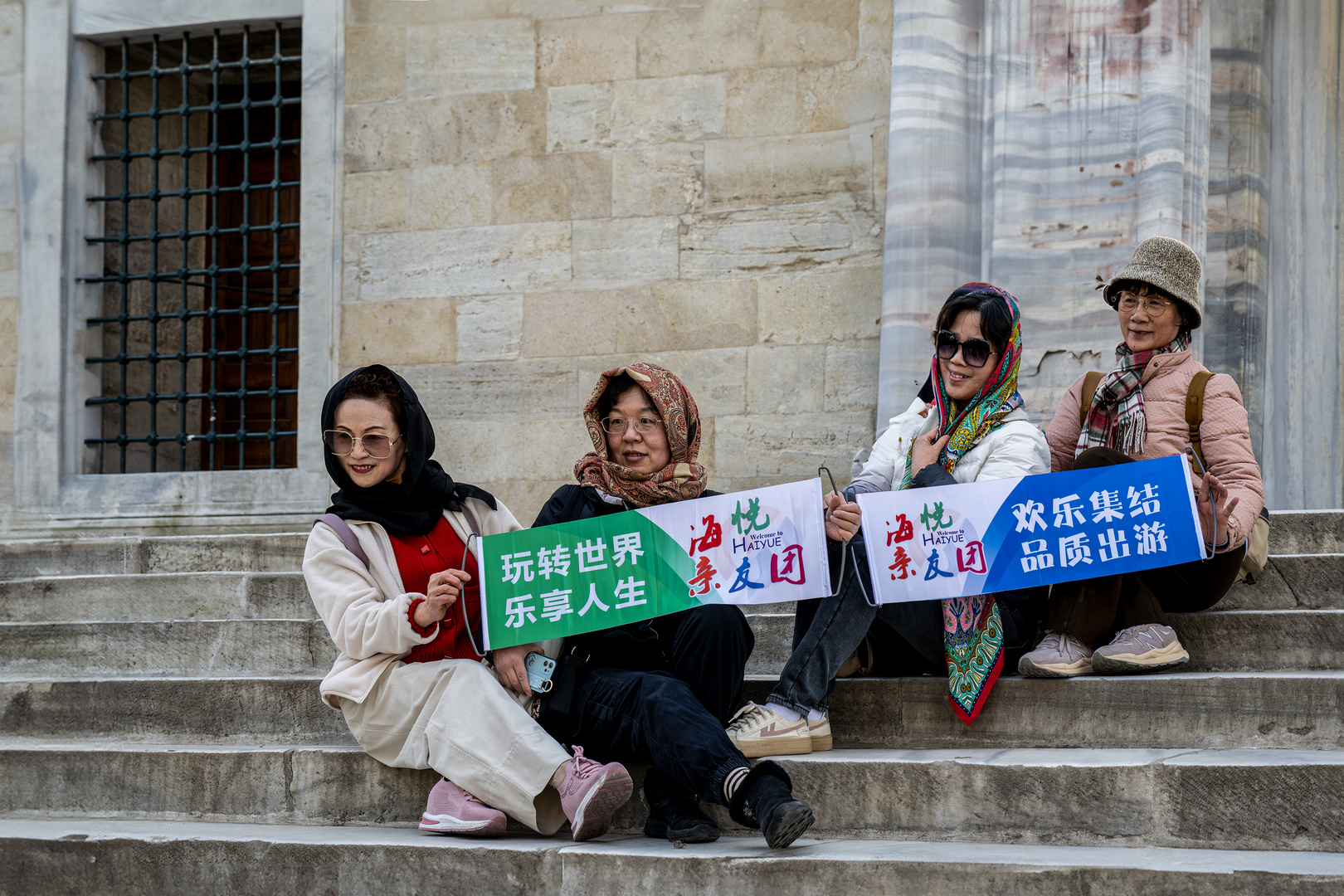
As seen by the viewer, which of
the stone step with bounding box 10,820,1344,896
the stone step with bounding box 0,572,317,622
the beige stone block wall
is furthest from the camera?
the beige stone block wall

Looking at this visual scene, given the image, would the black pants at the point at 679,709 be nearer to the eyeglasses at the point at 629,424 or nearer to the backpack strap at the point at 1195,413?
the eyeglasses at the point at 629,424

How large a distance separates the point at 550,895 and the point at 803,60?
5.45m

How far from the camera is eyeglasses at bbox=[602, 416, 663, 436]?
4.11 meters

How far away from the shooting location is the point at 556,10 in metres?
7.97

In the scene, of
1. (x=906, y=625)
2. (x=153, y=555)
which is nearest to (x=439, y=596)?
(x=906, y=625)

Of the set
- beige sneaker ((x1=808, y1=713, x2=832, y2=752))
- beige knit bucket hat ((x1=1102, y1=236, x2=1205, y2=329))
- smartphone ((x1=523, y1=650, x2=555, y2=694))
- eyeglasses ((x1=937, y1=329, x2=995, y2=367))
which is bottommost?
beige sneaker ((x1=808, y1=713, x2=832, y2=752))

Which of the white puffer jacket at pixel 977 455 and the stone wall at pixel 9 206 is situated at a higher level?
the stone wall at pixel 9 206

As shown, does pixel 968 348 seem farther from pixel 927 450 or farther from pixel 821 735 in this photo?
pixel 821 735

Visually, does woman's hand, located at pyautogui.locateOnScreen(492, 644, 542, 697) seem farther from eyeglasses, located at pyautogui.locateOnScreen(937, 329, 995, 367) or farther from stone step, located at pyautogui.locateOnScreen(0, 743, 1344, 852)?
eyeglasses, located at pyautogui.locateOnScreen(937, 329, 995, 367)

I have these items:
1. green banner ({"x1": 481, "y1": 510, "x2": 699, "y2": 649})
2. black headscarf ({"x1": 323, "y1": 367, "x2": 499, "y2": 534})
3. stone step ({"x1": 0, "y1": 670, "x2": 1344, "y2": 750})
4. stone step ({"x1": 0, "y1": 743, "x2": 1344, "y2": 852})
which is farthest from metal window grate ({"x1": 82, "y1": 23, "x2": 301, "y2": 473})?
green banner ({"x1": 481, "y1": 510, "x2": 699, "y2": 649})

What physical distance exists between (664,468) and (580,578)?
1.54 ft

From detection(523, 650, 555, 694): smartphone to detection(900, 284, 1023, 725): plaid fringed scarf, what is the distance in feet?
3.85

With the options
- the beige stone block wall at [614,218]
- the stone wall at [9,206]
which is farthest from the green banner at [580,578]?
the stone wall at [9,206]

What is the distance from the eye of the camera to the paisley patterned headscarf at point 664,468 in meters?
4.07
